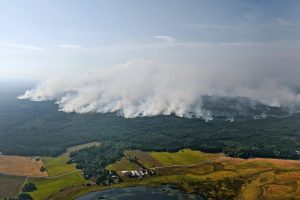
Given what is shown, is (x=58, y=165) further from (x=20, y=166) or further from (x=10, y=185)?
(x=10, y=185)

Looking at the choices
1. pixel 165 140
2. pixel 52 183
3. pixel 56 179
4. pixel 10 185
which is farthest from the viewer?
pixel 165 140

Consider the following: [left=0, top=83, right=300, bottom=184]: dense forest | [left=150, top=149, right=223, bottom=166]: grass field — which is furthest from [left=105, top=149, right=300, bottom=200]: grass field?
[left=0, top=83, right=300, bottom=184]: dense forest

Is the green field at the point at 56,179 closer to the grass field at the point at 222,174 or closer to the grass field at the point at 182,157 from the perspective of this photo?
the grass field at the point at 222,174

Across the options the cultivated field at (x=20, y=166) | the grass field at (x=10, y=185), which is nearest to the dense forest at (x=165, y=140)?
the cultivated field at (x=20, y=166)

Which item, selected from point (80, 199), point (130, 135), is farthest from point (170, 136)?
point (80, 199)

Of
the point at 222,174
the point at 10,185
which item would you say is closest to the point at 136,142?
the point at 222,174

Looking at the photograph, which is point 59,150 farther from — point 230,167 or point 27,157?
point 230,167

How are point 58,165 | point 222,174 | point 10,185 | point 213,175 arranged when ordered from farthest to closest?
point 58,165, point 222,174, point 213,175, point 10,185
